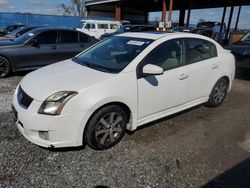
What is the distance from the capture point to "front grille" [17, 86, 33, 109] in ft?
9.54

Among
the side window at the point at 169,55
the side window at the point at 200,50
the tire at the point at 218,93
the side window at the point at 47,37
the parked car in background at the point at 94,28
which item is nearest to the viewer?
the side window at the point at 169,55

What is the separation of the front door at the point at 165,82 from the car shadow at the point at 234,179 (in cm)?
128

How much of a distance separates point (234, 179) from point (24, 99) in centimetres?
278

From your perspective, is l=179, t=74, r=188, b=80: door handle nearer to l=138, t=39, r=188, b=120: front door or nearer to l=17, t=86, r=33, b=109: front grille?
l=138, t=39, r=188, b=120: front door

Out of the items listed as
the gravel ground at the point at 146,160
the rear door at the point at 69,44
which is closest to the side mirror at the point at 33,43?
the rear door at the point at 69,44

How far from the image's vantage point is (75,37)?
7.89m

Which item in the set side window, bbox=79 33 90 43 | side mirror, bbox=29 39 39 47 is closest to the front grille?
side mirror, bbox=29 39 39 47

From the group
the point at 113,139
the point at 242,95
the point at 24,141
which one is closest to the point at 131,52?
the point at 113,139

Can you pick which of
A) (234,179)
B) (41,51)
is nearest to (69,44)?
(41,51)

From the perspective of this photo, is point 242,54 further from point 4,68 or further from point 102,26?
point 102,26

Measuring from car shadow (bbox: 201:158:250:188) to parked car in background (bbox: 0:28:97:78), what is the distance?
6.15 m

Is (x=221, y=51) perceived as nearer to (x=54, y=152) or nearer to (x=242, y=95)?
(x=242, y=95)

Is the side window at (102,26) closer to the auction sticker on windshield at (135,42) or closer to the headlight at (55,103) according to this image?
the auction sticker on windshield at (135,42)

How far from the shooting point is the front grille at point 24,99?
9.54 feet
